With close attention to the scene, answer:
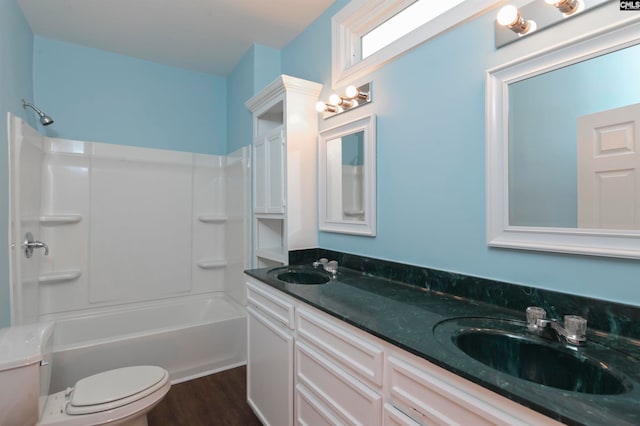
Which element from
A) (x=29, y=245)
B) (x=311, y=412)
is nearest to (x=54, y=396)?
(x=29, y=245)

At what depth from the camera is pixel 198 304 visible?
3156 mm

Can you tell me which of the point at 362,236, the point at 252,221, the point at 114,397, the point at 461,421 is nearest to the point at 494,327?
the point at 461,421

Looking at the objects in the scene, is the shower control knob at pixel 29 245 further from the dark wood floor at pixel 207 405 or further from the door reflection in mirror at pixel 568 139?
the door reflection in mirror at pixel 568 139

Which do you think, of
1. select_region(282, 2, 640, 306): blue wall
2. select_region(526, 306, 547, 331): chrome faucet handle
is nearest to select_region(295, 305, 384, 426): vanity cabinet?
select_region(526, 306, 547, 331): chrome faucet handle

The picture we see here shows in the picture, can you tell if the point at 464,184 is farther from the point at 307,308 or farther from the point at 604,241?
the point at 307,308

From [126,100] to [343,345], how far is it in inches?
118

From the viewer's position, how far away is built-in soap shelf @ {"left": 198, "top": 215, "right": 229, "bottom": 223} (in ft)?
10.5

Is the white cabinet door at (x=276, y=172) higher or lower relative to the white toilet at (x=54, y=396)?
higher

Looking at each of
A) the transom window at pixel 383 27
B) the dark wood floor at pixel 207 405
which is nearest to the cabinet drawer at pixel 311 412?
the dark wood floor at pixel 207 405

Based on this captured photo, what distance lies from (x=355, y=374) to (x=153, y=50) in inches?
122

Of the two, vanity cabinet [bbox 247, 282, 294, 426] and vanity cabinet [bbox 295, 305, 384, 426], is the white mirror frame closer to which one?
vanity cabinet [bbox 295, 305, 384, 426]

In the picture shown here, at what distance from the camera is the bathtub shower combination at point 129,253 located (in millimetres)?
2186

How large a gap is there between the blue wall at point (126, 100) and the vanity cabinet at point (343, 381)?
6.54ft

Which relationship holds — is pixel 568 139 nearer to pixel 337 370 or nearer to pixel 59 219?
pixel 337 370
